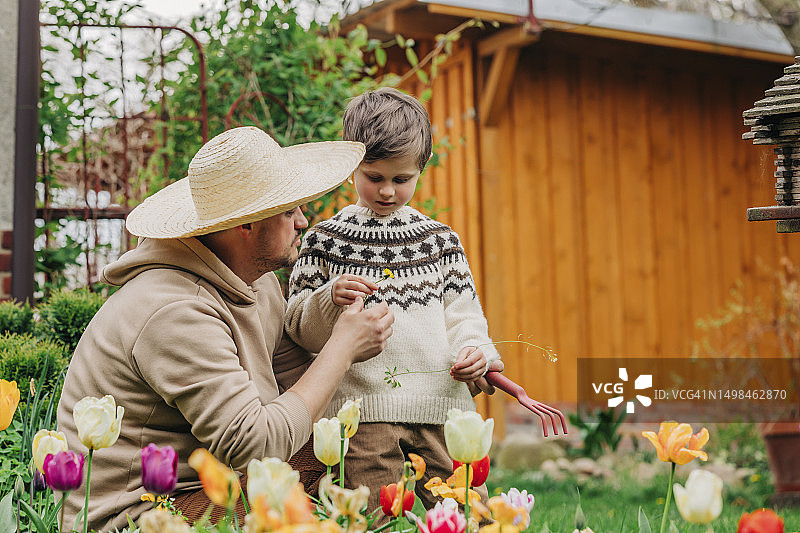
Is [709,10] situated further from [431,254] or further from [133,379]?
[133,379]

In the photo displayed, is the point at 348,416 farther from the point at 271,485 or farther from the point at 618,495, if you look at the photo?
the point at 618,495

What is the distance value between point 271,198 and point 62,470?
84 cm

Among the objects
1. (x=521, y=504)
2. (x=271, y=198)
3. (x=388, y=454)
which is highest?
(x=271, y=198)

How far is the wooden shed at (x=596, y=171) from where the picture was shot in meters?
5.87

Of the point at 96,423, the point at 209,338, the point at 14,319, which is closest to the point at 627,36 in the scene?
the point at 14,319

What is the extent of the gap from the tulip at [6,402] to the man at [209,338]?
0.92 ft

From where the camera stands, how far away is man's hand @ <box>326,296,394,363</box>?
200 centimetres

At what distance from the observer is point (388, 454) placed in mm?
2211

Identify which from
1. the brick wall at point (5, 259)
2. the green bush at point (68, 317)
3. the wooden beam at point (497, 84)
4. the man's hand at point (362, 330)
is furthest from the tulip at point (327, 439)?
the wooden beam at point (497, 84)

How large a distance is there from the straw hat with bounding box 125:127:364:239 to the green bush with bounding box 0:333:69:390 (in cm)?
82

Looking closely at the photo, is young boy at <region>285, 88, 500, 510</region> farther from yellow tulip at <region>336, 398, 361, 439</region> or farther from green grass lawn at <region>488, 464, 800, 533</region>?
green grass lawn at <region>488, 464, 800, 533</region>

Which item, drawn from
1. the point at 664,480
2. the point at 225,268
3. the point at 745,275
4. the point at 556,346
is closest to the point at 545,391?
the point at 556,346

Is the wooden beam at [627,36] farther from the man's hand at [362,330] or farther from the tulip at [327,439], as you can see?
the tulip at [327,439]

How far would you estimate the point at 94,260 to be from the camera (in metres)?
4.01
